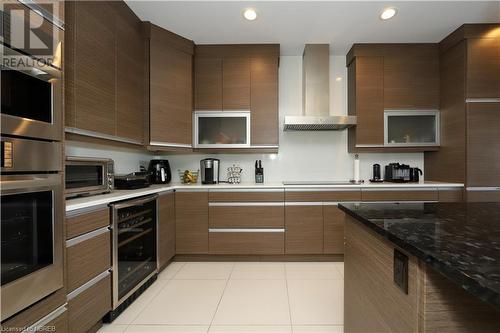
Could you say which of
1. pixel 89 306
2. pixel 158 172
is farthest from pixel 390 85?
pixel 89 306

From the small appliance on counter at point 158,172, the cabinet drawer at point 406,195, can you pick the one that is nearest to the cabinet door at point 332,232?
the cabinet drawer at point 406,195

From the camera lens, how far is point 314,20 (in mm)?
2326

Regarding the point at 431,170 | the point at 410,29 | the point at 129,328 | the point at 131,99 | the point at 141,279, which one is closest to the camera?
the point at 129,328

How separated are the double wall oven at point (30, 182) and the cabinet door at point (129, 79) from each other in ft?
2.80

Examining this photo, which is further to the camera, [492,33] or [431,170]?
[431,170]

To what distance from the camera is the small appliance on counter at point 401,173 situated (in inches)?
110

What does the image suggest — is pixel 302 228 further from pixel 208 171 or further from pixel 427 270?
pixel 427 270

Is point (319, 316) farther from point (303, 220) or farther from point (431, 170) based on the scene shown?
point (431, 170)

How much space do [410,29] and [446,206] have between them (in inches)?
88.3

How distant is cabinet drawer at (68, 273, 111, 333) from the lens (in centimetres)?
126

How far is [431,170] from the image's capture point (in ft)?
9.40

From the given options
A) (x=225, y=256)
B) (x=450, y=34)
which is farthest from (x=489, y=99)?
(x=225, y=256)

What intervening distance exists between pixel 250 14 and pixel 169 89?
113 cm

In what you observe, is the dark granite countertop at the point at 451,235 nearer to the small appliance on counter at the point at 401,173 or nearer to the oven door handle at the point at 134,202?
the oven door handle at the point at 134,202
